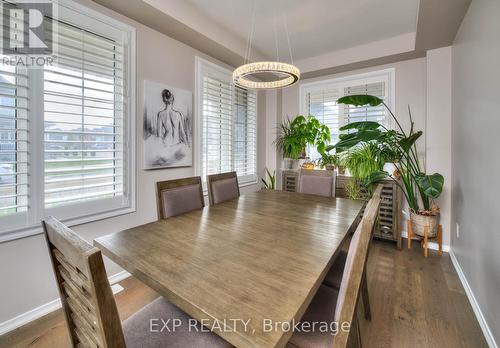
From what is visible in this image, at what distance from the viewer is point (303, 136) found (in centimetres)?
371

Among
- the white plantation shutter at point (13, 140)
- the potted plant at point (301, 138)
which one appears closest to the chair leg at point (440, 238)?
the potted plant at point (301, 138)

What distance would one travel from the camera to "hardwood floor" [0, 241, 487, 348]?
156 cm

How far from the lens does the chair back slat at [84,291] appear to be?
0.59 m

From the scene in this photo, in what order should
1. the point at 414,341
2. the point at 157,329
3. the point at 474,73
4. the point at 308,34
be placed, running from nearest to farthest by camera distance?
the point at 157,329, the point at 414,341, the point at 474,73, the point at 308,34

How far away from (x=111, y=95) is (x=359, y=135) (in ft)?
8.79

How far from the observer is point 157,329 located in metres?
1.01

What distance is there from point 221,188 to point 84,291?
5.58 feet

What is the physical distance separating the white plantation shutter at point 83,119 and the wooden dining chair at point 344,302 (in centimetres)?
199

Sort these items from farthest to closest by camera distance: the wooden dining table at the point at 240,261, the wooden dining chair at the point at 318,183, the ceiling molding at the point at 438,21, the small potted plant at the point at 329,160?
the small potted plant at the point at 329,160
the wooden dining chair at the point at 318,183
the ceiling molding at the point at 438,21
the wooden dining table at the point at 240,261

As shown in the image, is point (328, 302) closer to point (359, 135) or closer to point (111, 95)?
point (359, 135)

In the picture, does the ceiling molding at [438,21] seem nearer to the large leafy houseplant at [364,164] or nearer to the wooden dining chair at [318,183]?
the large leafy houseplant at [364,164]

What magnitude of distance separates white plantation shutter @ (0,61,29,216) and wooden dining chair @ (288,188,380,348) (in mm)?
2014

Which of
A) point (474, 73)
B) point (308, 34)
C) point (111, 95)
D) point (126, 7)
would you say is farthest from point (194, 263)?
point (308, 34)

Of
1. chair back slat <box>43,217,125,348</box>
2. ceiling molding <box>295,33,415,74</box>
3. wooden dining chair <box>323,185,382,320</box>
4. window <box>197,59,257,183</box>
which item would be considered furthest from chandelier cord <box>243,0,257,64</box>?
chair back slat <box>43,217,125,348</box>
